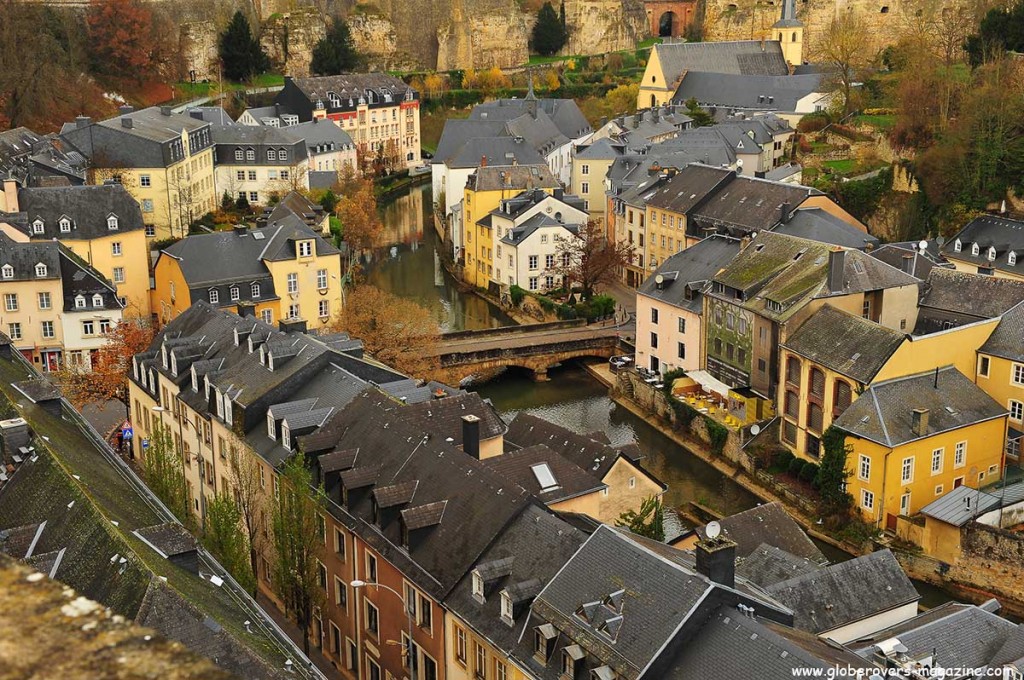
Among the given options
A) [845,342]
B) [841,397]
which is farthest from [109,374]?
[845,342]

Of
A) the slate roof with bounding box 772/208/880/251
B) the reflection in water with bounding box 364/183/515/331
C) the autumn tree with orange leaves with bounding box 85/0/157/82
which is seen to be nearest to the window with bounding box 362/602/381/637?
the slate roof with bounding box 772/208/880/251

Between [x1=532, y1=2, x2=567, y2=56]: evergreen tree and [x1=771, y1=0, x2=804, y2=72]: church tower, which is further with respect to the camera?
[x1=532, y1=2, x2=567, y2=56]: evergreen tree

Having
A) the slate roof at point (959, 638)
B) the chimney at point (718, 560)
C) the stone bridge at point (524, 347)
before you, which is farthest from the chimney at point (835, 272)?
the chimney at point (718, 560)

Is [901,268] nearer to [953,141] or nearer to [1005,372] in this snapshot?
[1005,372]

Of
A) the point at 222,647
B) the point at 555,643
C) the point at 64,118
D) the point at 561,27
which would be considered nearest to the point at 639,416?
the point at 555,643

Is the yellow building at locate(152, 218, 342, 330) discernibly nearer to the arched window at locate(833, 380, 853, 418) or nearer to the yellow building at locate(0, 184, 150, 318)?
the yellow building at locate(0, 184, 150, 318)

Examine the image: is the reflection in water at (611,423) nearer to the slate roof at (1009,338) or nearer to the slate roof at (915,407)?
the slate roof at (915,407)

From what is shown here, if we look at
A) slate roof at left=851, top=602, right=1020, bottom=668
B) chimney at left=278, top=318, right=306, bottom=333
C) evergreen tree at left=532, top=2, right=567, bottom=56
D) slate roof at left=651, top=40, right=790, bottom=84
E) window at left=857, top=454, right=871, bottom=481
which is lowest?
window at left=857, top=454, right=871, bottom=481
